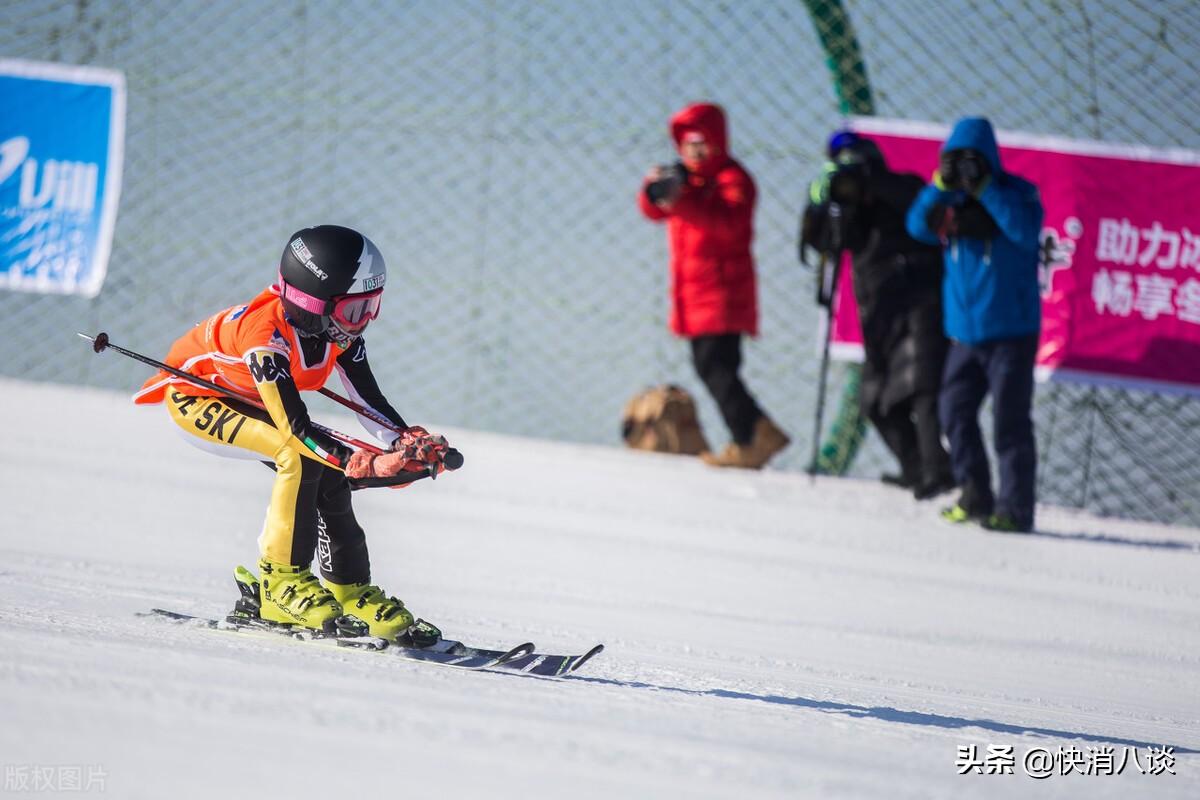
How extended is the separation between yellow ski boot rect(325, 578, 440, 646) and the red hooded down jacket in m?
3.90

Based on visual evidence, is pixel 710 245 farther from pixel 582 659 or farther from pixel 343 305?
pixel 582 659

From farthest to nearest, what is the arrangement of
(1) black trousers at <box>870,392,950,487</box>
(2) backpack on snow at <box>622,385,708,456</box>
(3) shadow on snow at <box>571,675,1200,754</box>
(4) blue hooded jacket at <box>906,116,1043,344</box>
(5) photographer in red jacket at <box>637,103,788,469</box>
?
(2) backpack on snow at <box>622,385,708,456</box> < (5) photographer in red jacket at <box>637,103,788,469</box> < (1) black trousers at <box>870,392,950,487</box> < (4) blue hooded jacket at <box>906,116,1043,344</box> < (3) shadow on snow at <box>571,675,1200,754</box>

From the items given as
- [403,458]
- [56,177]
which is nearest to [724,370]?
[403,458]

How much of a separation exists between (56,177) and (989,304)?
5.61 meters

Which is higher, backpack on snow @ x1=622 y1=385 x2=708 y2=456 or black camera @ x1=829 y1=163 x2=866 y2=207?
black camera @ x1=829 y1=163 x2=866 y2=207

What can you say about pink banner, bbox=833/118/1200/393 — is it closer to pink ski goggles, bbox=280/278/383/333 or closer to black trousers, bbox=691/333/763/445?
black trousers, bbox=691/333/763/445

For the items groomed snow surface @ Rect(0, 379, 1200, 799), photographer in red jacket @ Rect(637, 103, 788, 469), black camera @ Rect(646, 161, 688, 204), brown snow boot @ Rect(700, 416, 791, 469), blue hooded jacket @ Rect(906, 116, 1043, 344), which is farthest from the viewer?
brown snow boot @ Rect(700, 416, 791, 469)

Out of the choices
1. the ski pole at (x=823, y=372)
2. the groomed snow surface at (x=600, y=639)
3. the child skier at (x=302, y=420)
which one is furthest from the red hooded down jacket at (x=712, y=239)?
the child skier at (x=302, y=420)

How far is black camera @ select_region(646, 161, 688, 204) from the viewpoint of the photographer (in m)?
6.84

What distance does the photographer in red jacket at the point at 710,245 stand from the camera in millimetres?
6941

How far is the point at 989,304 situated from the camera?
5.91m

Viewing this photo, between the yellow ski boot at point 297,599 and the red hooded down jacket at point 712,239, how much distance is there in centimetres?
400

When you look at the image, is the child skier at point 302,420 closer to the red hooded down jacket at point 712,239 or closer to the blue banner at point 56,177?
the red hooded down jacket at point 712,239

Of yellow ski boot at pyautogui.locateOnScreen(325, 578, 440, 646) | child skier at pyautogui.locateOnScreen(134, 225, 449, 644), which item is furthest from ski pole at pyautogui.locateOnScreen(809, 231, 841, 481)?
yellow ski boot at pyautogui.locateOnScreen(325, 578, 440, 646)
